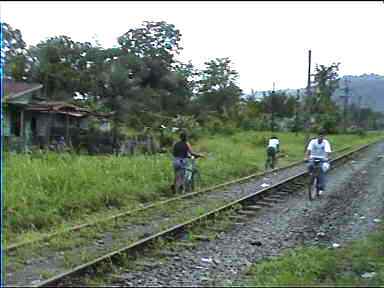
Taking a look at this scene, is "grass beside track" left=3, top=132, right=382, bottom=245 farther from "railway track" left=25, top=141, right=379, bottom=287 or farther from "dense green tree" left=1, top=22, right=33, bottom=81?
"dense green tree" left=1, top=22, right=33, bottom=81

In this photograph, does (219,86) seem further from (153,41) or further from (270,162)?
(270,162)

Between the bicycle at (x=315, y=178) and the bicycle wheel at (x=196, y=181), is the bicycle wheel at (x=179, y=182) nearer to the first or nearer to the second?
the bicycle wheel at (x=196, y=181)

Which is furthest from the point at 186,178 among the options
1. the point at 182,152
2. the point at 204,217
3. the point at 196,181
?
the point at 204,217

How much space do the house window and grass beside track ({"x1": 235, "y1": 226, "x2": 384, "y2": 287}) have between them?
24.6 m

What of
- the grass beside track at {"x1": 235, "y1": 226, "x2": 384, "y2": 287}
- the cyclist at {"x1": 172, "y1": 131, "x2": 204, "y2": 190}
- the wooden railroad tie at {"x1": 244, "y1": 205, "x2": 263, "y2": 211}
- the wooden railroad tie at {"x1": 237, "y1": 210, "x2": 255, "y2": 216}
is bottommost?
the wooden railroad tie at {"x1": 244, "y1": 205, "x2": 263, "y2": 211}

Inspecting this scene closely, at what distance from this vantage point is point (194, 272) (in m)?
8.35

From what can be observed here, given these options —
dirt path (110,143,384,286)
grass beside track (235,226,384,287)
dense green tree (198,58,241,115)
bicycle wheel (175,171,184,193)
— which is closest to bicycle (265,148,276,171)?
dirt path (110,143,384,286)

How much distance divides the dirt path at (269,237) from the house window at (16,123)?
58.7ft

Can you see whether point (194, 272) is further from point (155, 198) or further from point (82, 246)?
point (155, 198)

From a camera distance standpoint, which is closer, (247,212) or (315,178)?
(247,212)

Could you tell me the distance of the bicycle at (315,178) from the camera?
16562 mm

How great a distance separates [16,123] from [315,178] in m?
19.8

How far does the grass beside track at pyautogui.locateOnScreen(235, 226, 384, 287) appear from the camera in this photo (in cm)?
750

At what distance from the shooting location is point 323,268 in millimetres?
8219
